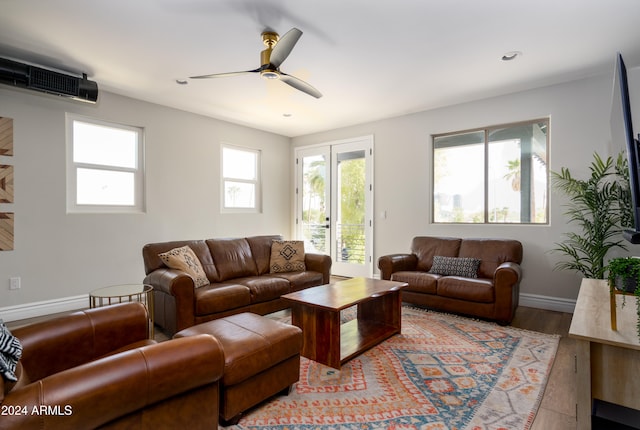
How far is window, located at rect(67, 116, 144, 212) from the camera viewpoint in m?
3.86

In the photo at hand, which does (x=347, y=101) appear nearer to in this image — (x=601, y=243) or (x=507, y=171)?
(x=507, y=171)

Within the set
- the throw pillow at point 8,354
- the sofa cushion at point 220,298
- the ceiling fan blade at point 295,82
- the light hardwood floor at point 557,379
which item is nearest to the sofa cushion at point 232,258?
the sofa cushion at point 220,298

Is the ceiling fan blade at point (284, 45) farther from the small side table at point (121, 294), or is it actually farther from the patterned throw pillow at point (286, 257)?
the patterned throw pillow at point (286, 257)

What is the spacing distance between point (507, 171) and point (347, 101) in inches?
91.8

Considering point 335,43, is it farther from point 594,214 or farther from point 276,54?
point 594,214

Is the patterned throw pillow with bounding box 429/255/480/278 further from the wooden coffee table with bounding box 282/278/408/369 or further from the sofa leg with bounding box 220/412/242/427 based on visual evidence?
the sofa leg with bounding box 220/412/242/427

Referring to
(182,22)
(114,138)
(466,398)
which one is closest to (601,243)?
(466,398)

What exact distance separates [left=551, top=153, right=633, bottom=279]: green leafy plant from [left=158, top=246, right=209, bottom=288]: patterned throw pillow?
13.0 ft

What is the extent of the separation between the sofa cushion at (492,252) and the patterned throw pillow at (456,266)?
0.10 metres

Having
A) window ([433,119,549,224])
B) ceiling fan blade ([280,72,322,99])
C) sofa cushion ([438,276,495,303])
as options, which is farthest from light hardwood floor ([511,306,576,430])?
ceiling fan blade ([280,72,322,99])

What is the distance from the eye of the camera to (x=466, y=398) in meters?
2.01

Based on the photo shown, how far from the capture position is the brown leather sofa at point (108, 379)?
3.28ft

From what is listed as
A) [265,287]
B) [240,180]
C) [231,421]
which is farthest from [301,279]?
[240,180]

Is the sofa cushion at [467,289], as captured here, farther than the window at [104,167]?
No
